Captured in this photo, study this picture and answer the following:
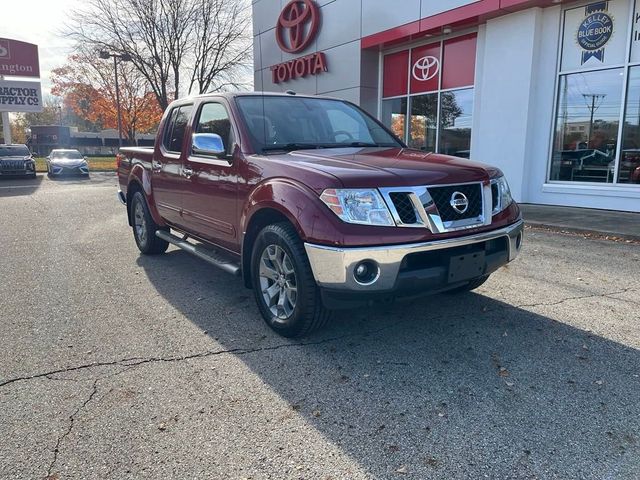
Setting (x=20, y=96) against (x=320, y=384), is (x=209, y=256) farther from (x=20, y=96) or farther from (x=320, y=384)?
(x=20, y=96)

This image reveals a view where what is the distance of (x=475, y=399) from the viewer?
285 centimetres

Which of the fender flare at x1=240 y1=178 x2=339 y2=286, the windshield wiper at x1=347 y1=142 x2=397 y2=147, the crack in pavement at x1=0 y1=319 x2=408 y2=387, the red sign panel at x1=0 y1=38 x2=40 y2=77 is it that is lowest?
the crack in pavement at x1=0 y1=319 x2=408 y2=387

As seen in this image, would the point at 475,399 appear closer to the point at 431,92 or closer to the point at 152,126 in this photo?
the point at 431,92

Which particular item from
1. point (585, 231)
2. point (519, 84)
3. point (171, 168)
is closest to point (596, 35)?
point (519, 84)

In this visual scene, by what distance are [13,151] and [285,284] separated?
22.3 metres

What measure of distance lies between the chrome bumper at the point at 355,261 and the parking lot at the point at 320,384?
23.5 inches

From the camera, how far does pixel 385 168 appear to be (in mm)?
3320

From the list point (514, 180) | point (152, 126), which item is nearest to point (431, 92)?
point (514, 180)

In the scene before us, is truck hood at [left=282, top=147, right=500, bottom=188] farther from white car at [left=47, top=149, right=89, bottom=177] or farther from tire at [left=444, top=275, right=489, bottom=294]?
white car at [left=47, top=149, right=89, bottom=177]

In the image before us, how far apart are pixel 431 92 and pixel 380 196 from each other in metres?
11.4

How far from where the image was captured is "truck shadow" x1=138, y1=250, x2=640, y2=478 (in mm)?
2336

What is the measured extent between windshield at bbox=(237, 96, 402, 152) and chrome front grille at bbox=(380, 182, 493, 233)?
134 centimetres

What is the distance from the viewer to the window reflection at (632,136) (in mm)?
9539

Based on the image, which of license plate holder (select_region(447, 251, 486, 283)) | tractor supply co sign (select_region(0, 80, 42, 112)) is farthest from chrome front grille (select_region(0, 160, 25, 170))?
license plate holder (select_region(447, 251, 486, 283))
